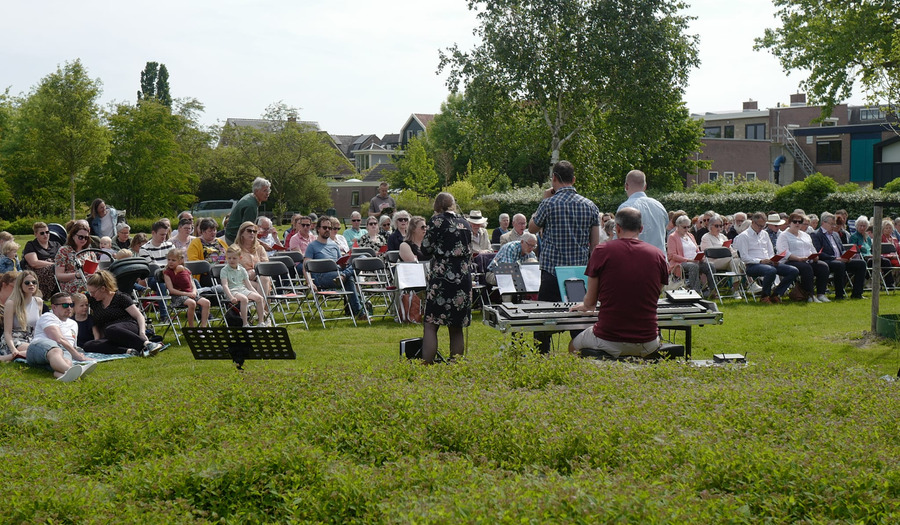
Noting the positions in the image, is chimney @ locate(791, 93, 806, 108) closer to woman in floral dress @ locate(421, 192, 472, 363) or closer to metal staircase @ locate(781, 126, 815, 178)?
metal staircase @ locate(781, 126, 815, 178)

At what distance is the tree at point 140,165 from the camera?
4500 centimetres

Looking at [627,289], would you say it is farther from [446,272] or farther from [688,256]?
[688,256]

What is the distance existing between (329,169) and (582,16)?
25412 millimetres

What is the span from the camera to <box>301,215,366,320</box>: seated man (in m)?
12.9

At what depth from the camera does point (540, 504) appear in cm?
340

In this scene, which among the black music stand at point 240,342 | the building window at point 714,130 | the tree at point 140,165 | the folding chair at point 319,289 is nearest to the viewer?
the black music stand at point 240,342

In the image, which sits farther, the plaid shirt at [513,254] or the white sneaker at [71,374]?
the plaid shirt at [513,254]

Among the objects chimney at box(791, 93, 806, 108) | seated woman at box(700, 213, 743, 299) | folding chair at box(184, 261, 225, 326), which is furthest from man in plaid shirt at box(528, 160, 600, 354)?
chimney at box(791, 93, 806, 108)

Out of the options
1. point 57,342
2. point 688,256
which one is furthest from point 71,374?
point 688,256

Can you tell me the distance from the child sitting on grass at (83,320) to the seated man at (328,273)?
3.31m

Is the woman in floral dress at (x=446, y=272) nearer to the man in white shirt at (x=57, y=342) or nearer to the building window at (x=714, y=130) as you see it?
the man in white shirt at (x=57, y=342)

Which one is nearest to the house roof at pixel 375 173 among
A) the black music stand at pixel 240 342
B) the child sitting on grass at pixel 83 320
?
the child sitting on grass at pixel 83 320

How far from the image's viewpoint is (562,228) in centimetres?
788

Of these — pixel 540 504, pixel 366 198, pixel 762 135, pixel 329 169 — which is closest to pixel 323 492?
pixel 540 504
